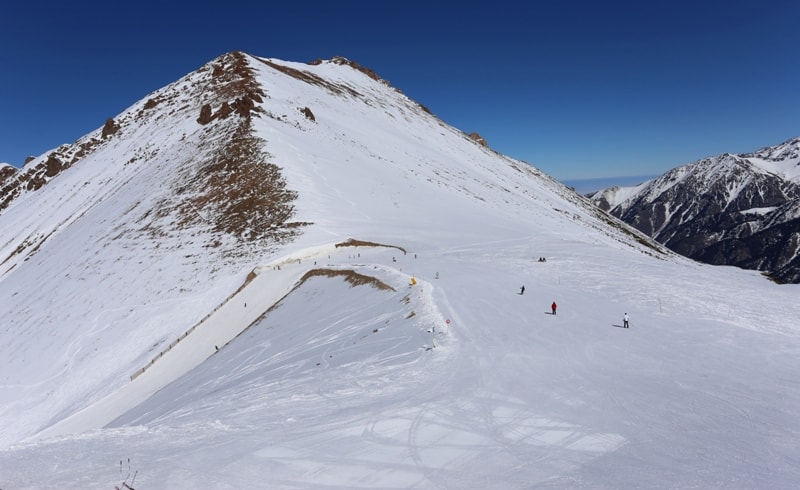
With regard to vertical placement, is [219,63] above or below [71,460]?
above

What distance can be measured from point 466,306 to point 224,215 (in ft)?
112

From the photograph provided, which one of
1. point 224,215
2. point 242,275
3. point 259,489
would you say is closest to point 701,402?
point 259,489

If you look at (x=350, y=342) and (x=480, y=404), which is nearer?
(x=480, y=404)

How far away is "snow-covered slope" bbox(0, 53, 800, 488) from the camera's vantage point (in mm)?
8117

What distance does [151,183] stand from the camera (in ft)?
184

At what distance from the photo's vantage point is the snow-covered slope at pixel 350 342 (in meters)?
8.12

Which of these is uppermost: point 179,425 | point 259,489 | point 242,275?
point 242,275

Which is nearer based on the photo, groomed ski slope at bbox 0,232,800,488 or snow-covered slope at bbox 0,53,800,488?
groomed ski slope at bbox 0,232,800,488

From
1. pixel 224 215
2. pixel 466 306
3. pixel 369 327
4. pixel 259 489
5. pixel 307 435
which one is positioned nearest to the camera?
pixel 259 489

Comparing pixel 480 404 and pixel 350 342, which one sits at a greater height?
pixel 350 342

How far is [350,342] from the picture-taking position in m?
17.8

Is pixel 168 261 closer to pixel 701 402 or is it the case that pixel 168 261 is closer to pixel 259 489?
pixel 259 489

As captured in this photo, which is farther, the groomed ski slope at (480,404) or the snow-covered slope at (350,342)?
the snow-covered slope at (350,342)

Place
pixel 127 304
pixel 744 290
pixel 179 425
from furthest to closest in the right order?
1. pixel 127 304
2. pixel 744 290
3. pixel 179 425
